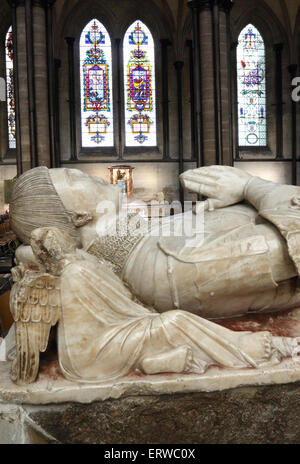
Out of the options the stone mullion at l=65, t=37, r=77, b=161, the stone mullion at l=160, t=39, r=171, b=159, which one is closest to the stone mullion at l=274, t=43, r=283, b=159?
the stone mullion at l=160, t=39, r=171, b=159

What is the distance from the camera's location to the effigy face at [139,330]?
1593 mm

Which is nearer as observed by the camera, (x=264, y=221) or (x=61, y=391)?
(x=61, y=391)

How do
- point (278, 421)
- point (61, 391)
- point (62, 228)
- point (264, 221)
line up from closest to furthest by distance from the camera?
point (61, 391) < point (278, 421) < point (264, 221) < point (62, 228)

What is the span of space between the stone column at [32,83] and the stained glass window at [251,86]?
852 centimetres

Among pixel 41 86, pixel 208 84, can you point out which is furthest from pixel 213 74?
pixel 41 86

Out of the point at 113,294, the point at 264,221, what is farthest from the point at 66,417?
the point at 264,221

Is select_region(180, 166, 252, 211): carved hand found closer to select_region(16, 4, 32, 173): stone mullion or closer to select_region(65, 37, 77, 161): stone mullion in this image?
select_region(16, 4, 32, 173): stone mullion

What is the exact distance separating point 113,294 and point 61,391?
0.40 m

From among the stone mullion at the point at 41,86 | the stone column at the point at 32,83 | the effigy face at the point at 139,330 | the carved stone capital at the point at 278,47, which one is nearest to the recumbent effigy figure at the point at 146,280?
the effigy face at the point at 139,330

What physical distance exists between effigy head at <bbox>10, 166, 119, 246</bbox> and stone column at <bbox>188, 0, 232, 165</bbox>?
31.0 ft

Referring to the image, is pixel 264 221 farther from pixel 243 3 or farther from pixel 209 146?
pixel 243 3

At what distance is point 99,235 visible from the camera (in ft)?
6.80

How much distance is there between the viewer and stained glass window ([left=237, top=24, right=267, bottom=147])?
1662cm

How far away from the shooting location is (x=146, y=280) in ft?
6.00
